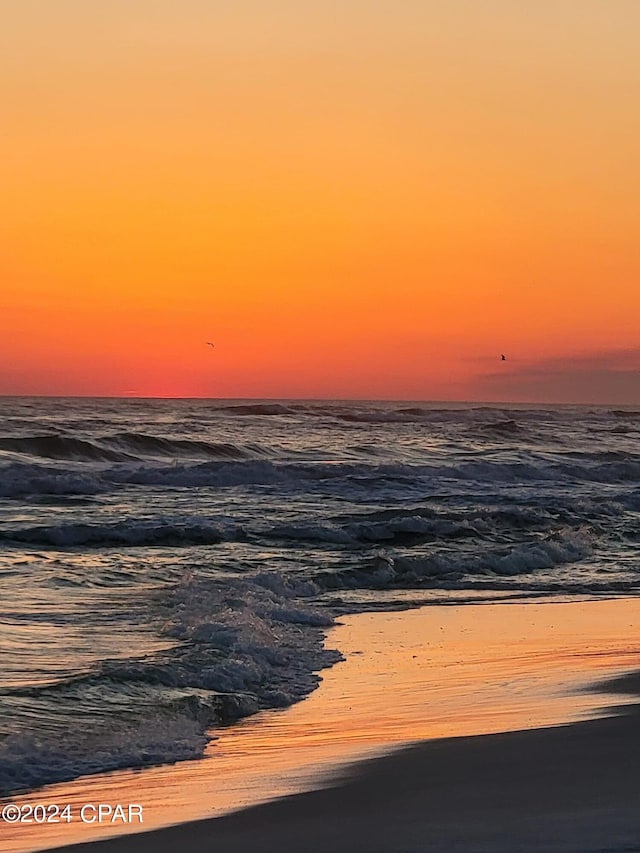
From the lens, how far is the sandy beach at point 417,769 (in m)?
4.70

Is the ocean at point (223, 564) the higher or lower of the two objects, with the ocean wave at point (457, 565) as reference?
higher

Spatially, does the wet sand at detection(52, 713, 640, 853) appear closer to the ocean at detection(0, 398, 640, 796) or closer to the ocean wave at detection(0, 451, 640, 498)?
the ocean at detection(0, 398, 640, 796)

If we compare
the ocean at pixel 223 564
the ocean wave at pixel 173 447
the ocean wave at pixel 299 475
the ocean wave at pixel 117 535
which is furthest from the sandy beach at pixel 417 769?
the ocean wave at pixel 173 447

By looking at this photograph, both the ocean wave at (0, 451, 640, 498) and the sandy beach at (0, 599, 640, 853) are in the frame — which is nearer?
the sandy beach at (0, 599, 640, 853)

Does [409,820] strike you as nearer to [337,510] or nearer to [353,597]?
[353,597]

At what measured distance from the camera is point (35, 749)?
6555 millimetres

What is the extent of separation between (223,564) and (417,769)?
9496mm

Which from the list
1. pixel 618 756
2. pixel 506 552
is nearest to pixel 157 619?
pixel 618 756

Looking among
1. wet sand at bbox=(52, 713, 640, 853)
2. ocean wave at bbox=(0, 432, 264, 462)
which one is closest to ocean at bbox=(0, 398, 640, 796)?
ocean wave at bbox=(0, 432, 264, 462)

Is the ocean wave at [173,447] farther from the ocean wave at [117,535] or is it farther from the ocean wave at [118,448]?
the ocean wave at [117,535]

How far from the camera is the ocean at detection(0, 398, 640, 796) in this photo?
7.64 metres

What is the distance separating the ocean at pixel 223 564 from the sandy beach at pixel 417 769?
462mm

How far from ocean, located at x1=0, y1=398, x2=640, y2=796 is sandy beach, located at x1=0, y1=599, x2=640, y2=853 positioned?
18.2 inches

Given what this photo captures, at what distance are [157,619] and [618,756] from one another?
5911 mm
